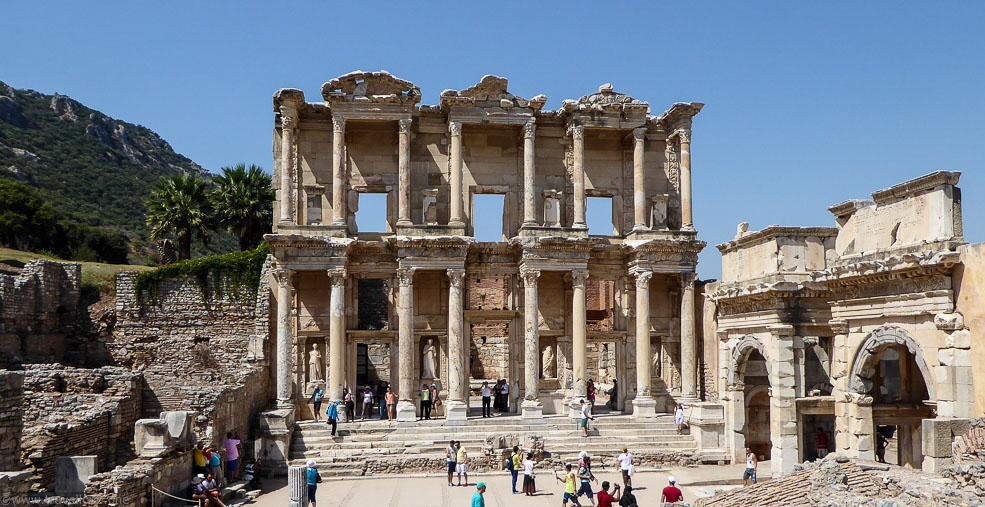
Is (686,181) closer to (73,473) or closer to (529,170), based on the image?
(529,170)

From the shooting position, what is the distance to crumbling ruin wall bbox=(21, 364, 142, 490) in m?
17.5

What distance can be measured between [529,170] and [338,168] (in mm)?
6361

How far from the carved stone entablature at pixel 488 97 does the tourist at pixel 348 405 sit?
33.4 ft

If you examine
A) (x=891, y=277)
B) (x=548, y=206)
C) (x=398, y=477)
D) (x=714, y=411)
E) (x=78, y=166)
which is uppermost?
(x=78, y=166)

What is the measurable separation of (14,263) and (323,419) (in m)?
17.0

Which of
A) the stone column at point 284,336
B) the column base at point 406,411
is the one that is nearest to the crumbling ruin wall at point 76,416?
the stone column at point 284,336

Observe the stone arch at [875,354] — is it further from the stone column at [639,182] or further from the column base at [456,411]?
the column base at [456,411]

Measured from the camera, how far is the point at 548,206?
93.4 feet

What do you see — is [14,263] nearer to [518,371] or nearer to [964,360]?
[518,371]

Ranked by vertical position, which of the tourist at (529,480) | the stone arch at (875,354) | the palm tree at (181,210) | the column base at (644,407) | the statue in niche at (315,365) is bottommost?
the tourist at (529,480)

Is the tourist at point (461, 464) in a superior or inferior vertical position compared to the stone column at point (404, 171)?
inferior

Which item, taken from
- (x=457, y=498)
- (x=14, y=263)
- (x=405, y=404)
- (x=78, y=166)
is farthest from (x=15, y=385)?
(x=78, y=166)

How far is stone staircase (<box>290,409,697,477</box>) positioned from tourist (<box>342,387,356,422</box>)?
2.53 feet

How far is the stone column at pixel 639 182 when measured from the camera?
28.5 metres
